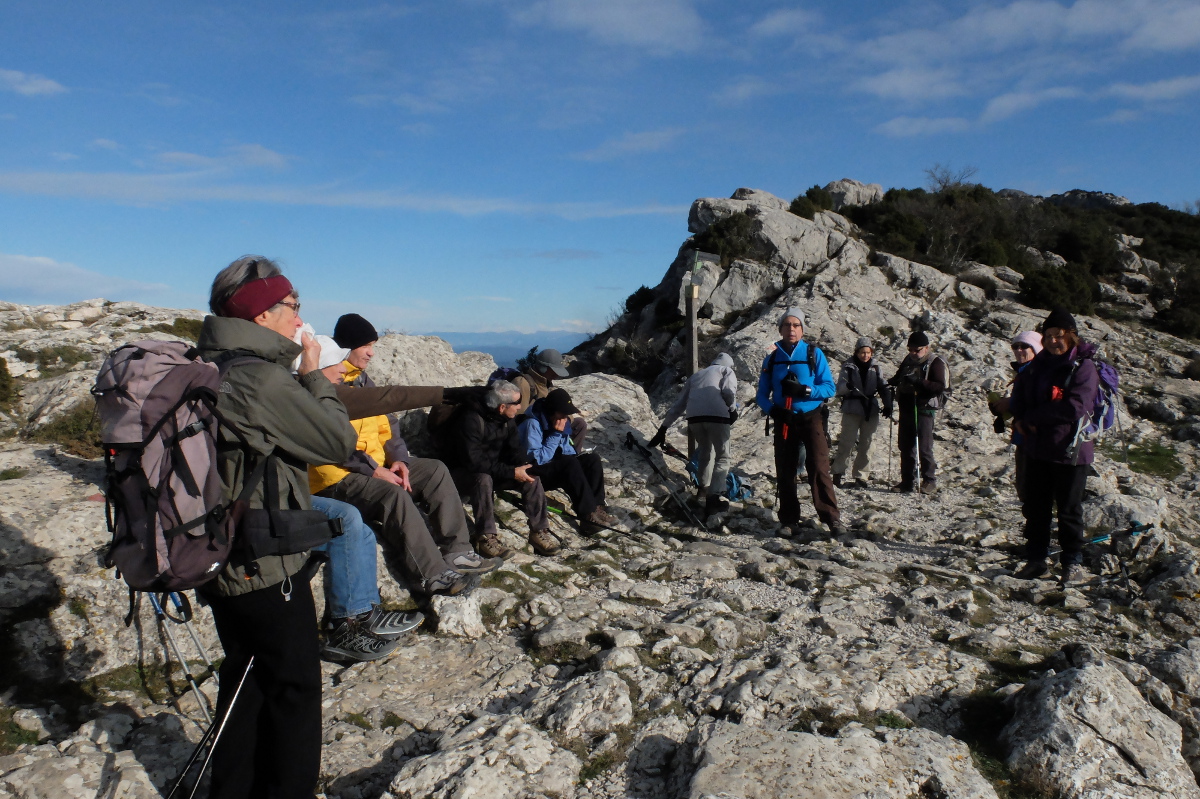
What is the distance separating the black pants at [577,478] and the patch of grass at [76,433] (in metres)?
3.76

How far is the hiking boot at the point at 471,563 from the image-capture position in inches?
209

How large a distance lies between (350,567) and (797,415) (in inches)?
189

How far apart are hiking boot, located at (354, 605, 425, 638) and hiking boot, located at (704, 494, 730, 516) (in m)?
4.59

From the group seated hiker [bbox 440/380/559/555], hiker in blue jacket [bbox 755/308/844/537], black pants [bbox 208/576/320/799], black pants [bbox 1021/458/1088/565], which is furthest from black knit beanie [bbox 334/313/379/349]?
black pants [bbox 1021/458/1088/565]

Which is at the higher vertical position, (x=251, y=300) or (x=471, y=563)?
(x=251, y=300)

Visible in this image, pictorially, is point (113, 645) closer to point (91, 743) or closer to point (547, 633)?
point (91, 743)

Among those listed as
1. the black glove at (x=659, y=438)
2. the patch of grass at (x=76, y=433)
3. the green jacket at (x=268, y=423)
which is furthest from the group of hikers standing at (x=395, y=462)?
the patch of grass at (x=76, y=433)

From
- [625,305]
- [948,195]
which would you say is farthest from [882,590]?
[948,195]

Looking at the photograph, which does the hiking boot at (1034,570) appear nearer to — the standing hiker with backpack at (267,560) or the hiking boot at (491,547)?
the hiking boot at (491,547)

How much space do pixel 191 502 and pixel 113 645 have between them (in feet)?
7.75

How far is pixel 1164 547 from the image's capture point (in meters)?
6.68

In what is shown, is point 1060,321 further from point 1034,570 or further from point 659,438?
point 659,438

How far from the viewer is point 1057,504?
19.8ft

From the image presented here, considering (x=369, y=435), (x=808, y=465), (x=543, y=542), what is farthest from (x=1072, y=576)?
(x=369, y=435)
